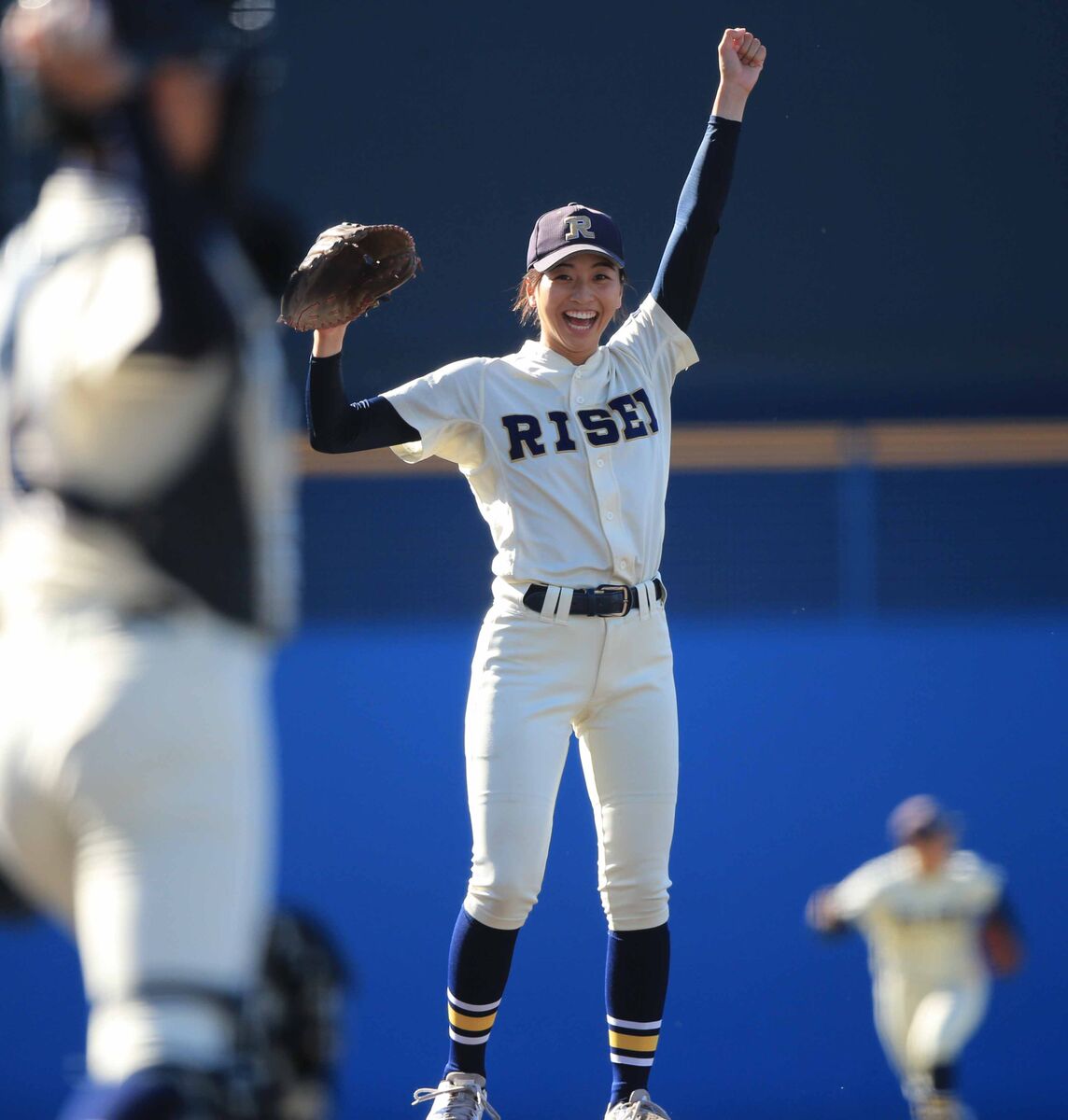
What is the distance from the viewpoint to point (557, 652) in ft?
8.07

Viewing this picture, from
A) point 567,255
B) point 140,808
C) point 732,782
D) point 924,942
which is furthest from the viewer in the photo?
point 732,782

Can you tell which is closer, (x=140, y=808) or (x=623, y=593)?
(x=140, y=808)

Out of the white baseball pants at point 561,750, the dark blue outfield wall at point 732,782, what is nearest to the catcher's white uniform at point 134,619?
the white baseball pants at point 561,750

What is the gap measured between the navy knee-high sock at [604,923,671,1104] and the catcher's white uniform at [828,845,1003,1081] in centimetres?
66

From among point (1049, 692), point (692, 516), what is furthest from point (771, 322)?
point (1049, 692)

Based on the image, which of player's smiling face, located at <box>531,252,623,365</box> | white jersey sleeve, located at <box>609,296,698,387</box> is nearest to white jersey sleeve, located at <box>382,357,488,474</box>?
player's smiling face, located at <box>531,252,623,365</box>

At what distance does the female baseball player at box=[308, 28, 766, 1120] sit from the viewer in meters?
2.46

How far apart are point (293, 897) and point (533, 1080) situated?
60 cm

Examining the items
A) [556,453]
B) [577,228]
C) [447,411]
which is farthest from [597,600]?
[577,228]

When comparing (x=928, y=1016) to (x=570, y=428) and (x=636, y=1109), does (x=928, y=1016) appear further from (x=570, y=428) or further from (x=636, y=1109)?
(x=570, y=428)

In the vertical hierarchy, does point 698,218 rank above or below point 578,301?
above

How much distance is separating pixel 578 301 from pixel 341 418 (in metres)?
0.42

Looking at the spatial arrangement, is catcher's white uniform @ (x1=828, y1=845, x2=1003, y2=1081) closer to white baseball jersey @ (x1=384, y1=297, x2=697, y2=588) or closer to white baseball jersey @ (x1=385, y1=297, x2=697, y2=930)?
white baseball jersey @ (x1=385, y1=297, x2=697, y2=930)

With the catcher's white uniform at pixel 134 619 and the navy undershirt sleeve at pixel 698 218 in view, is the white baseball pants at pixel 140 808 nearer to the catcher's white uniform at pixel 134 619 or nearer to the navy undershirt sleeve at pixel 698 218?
the catcher's white uniform at pixel 134 619
